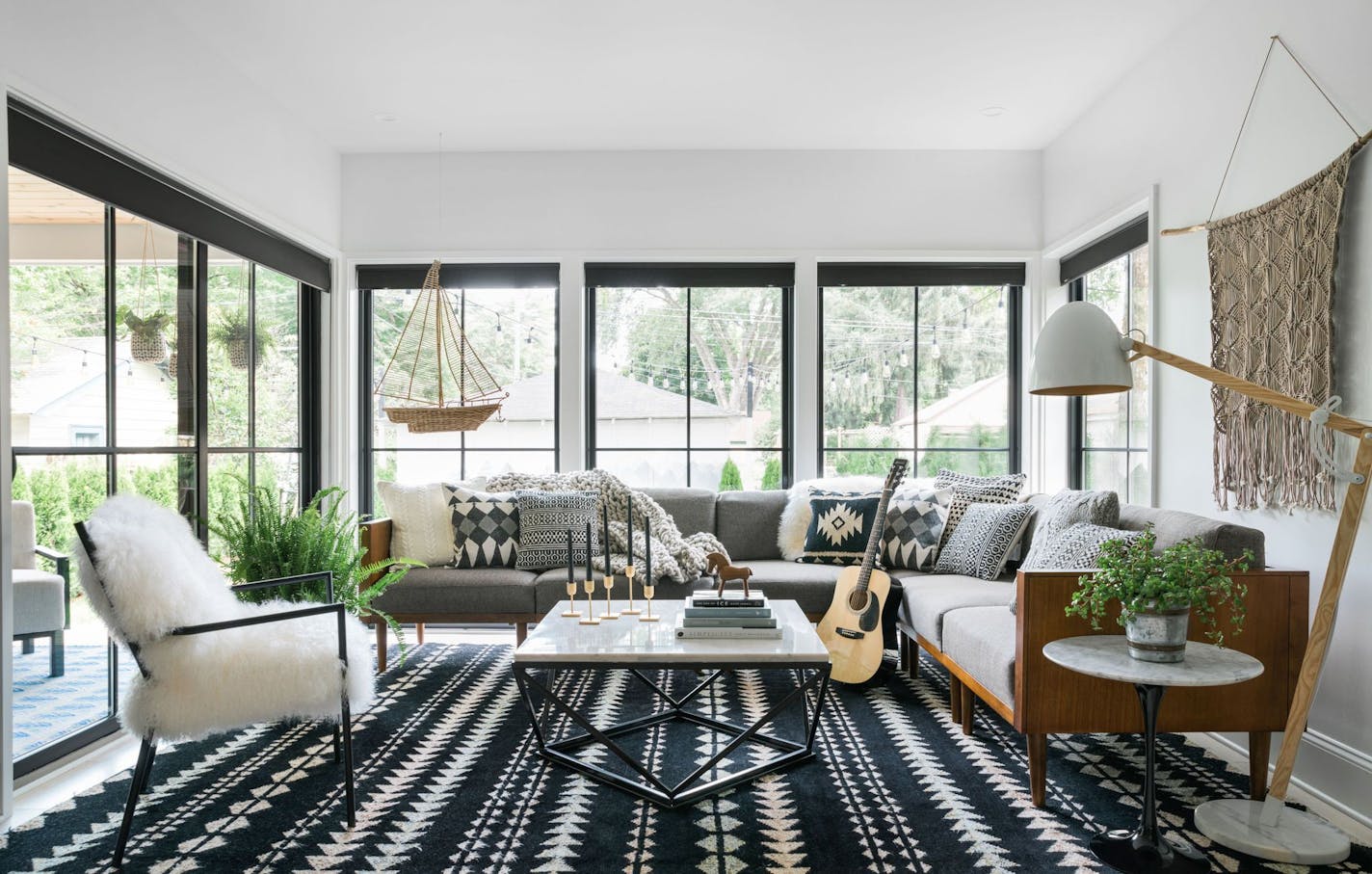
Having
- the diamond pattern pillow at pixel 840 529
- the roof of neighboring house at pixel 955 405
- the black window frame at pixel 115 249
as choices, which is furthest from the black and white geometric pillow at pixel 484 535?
the roof of neighboring house at pixel 955 405

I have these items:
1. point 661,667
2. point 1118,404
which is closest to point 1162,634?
point 661,667

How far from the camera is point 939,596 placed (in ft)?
10.8

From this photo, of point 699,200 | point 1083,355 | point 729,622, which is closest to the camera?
point 1083,355

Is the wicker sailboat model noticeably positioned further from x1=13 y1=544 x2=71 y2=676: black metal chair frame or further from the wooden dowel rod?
the wooden dowel rod

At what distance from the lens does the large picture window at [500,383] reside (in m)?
4.85

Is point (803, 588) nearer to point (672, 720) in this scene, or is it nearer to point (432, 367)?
point (672, 720)

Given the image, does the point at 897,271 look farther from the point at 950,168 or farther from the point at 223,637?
the point at 223,637

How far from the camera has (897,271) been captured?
4.76 m

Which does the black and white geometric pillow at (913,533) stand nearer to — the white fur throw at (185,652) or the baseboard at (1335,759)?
the baseboard at (1335,759)

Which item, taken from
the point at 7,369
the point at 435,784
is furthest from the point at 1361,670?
the point at 7,369

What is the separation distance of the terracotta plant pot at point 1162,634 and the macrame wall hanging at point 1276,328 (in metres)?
0.69

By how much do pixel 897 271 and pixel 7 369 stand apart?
393cm

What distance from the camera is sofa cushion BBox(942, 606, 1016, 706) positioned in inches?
97.0

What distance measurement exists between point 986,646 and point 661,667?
1.02 meters
